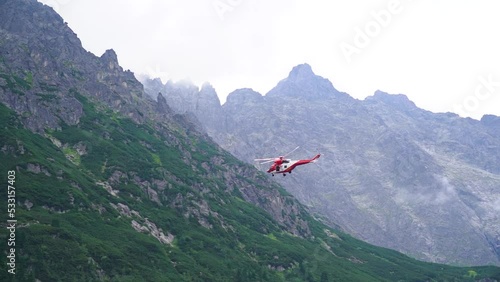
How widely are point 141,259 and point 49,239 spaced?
36.7m

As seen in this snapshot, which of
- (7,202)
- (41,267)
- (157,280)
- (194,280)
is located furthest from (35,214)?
(194,280)

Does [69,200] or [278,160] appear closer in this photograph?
[278,160]

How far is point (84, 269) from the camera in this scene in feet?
515

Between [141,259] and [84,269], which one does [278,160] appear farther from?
[141,259]

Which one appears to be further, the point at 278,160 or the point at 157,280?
the point at 157,280

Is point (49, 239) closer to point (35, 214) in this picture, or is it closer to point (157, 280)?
point (35, 214)

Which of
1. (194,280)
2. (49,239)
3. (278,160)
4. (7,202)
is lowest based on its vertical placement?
(194,280)

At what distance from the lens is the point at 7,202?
17150 centimetres

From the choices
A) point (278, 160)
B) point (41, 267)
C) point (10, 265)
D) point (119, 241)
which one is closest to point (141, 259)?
point (119, 241)

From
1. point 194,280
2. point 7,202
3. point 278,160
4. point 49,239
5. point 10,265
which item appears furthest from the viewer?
point 194,280

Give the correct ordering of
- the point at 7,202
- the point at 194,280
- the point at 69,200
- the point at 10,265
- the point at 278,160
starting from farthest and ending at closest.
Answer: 1. the point at 69,200
2. the point at 194,280
3. the point at 7,202
4. the point at 10,265
5. the point at 278,160

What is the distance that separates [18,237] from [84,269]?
2385cm

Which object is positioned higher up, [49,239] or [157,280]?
[49,239]

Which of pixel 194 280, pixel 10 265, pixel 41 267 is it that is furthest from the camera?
pixel 194 280
